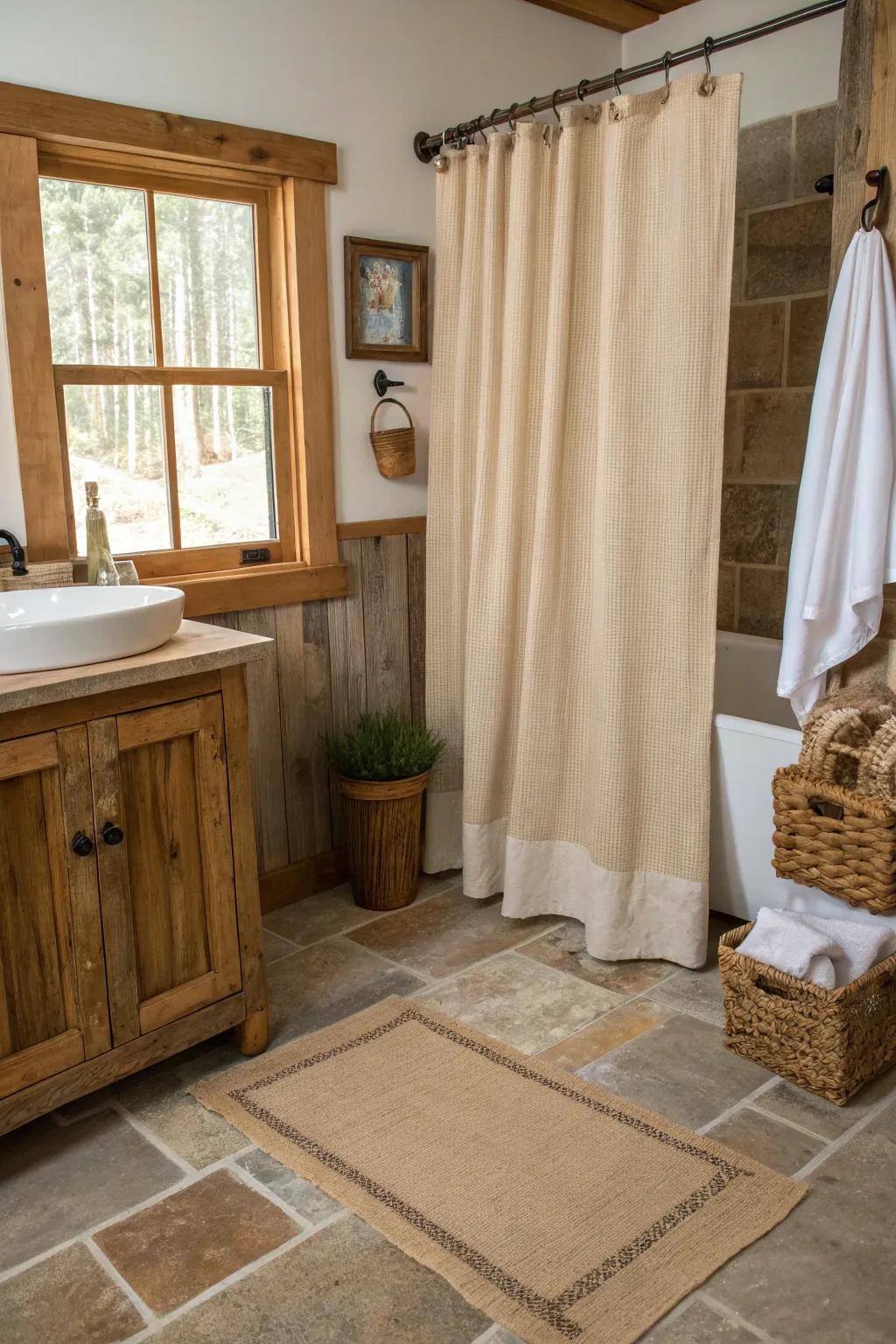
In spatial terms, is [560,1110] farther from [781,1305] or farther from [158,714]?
[158,714]

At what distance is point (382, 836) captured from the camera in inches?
118

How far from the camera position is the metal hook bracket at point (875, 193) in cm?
223

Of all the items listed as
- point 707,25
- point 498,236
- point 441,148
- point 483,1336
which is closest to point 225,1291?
point 483,1336

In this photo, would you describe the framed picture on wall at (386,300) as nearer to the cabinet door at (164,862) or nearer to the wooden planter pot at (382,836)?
the wooden planter pot at (382,836)

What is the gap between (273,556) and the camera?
3004mm

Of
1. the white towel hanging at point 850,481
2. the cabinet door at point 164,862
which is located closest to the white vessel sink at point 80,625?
the cabinet door at point 164,862

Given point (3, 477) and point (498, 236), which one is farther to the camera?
point (498, 236)

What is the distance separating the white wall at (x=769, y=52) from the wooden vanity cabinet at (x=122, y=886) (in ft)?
7.71

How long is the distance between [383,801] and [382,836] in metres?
0.10

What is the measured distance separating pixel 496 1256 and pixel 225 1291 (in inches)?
16.8

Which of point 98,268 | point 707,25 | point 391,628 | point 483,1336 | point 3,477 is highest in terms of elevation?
point 707,25

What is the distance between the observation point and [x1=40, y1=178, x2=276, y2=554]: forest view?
8.35 feet

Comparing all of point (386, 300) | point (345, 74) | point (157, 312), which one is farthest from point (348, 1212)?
point (345, 74)

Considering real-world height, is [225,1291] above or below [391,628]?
below
